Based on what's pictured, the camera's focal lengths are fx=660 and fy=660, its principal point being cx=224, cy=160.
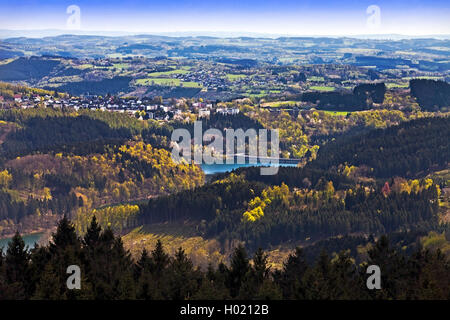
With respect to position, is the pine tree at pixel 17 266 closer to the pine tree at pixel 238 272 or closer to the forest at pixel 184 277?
the forest at pixel 184 277

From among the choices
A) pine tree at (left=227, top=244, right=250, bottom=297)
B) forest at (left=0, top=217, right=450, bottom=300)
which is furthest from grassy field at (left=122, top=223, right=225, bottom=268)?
pine tree at (left=227, top=244, right=250, bottom=297)

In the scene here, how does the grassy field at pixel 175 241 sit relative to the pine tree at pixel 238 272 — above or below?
below

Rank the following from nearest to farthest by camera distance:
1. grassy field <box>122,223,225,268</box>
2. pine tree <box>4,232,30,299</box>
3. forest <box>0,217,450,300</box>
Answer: forest <box>0,217,450,300</box>
pine tree <box>4,232,30,299</box>
grassy field <box>122,223,225,268</box>

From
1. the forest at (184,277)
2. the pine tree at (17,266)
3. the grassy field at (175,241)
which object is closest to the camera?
the forest at (184,277)

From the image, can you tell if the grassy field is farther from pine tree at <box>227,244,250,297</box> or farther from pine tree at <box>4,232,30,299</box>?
pine tree at <box>4,232,30,299</box>

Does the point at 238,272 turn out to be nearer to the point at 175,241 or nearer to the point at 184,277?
the point at 184,277

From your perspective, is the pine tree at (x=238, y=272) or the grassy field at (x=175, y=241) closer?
the pine tree at (x=238, y=272)

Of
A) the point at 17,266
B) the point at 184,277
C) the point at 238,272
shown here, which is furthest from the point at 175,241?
the point at 184,277

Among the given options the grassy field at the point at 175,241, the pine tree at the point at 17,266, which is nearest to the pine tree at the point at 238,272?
the pine tree at the point at 17,266

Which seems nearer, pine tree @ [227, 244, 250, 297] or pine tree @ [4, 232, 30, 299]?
pine tree @ [4, 232, 30, 299]
